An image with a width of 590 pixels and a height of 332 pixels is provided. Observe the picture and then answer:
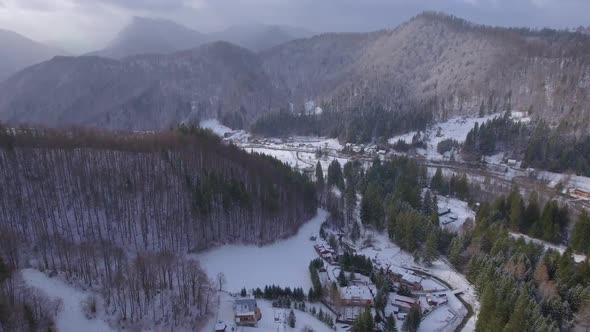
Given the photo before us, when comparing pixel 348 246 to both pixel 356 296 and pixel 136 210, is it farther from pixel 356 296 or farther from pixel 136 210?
pixel 136 210

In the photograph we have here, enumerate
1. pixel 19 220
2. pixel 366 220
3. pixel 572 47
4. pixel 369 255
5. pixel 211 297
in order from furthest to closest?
1. pixel 572 47
2. pixel 366 220
3. pixel 369 255
4. pixel 19 220
5. pixel 211 297

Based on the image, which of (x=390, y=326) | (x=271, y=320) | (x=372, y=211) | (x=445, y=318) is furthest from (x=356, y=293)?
(x=372, y=211)

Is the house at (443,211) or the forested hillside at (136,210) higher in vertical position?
the forested hillside at (136,210)

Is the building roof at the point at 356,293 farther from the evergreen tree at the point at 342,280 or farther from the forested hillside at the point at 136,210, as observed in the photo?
the forested hillside at the point at 136,210

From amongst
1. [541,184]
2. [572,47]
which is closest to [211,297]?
[541,184]

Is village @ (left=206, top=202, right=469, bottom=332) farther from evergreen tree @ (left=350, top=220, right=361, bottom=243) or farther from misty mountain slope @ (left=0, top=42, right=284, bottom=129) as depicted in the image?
misty mountain slope @ (left=0, top=42, right=284, bottom=129)

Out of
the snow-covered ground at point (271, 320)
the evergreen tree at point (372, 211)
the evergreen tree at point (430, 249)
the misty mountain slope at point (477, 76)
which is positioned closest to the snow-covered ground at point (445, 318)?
the evergreen tree at point (430, 249)

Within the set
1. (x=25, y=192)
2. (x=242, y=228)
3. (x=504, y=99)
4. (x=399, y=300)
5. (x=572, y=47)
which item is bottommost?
(x=399, y=300)

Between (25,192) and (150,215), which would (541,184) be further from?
(25,192)
